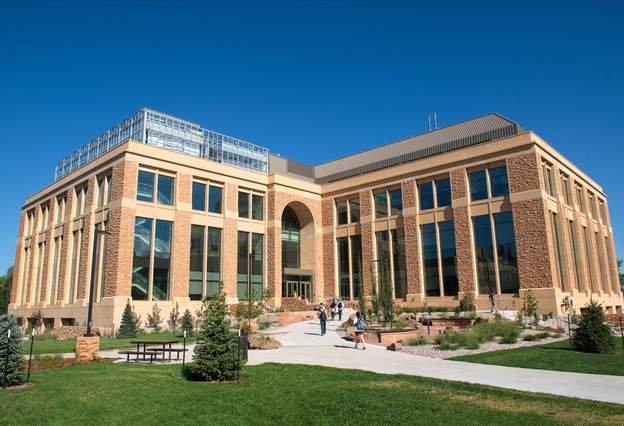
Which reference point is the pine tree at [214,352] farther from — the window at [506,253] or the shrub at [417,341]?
the window at [506,253]

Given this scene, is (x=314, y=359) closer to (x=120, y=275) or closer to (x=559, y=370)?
(x=559, y=370)

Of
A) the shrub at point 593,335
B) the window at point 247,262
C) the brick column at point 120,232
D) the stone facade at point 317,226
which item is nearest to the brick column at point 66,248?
the stone facade at point 317,226

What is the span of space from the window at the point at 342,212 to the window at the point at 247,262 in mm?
8571

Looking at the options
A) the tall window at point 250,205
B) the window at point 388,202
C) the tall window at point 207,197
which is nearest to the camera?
the tall window at point 207,197

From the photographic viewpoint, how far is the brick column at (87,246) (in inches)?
1473

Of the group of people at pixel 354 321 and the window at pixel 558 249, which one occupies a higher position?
the window at pixel 558 249

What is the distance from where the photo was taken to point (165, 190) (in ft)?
127

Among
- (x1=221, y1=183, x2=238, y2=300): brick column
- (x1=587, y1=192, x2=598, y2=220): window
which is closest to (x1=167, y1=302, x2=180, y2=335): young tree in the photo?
(x1=221, y1=183, x2=238, y2=300): brick column

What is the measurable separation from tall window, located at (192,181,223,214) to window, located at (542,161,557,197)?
27.7m

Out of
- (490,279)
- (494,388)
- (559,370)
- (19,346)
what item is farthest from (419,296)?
(19,346)

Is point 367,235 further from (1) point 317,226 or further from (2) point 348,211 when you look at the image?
(1) point 317,226

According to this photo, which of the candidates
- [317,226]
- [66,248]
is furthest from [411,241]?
[66,248]

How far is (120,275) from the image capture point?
3391 centimetres

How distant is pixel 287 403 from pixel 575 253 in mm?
37418
